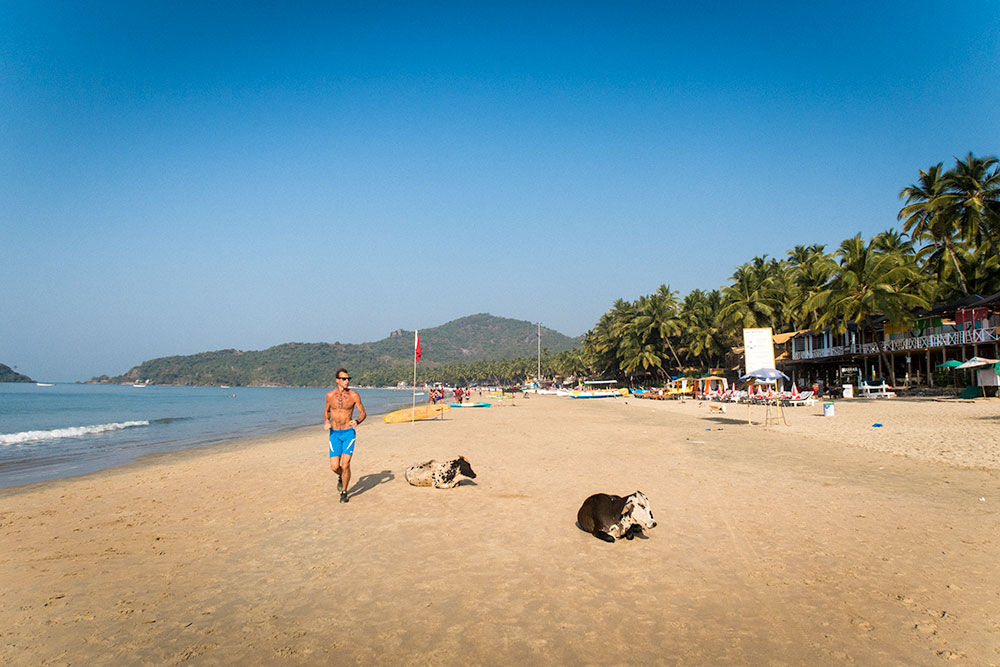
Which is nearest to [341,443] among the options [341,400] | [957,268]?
[341,400]

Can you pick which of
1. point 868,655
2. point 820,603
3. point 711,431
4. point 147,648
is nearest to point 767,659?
point 868,655

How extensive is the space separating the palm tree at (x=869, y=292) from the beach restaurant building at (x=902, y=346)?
4.34 ft

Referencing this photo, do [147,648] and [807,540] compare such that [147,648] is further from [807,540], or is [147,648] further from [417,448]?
[417,448]

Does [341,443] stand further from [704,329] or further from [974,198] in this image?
[704,329]

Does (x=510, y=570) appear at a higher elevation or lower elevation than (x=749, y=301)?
lower

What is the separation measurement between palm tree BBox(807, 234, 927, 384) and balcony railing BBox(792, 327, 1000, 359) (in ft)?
3.91

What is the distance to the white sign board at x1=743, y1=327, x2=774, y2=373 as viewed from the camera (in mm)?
20578

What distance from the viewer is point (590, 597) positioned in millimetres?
4094

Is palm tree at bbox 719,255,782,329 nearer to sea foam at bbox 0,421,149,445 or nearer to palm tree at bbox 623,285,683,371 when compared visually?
palm tree at bbox 623,285,683,371

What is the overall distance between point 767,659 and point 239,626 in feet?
10.7

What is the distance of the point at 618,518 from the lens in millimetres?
5582

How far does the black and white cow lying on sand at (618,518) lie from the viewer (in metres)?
5.53

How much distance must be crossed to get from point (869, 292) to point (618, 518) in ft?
129

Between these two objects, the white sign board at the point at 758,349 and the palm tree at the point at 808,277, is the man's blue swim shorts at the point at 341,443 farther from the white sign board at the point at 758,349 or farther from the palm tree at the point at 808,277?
the palm tree at the point at 808,277
